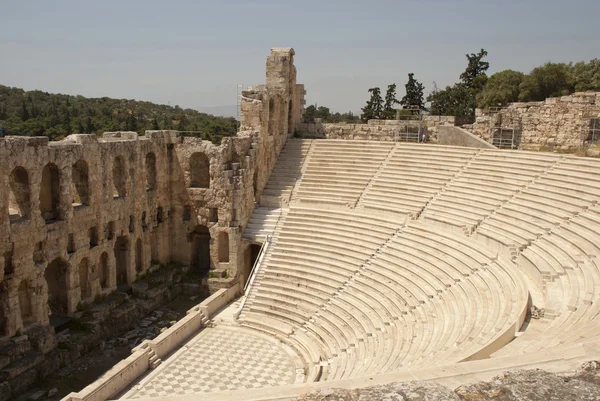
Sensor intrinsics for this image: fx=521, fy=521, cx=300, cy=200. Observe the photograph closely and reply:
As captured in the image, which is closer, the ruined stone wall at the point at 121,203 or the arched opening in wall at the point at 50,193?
the ruined stone wall at the point at 121,203

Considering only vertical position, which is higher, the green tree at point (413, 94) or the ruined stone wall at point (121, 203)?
the green tree at point (413, 94)

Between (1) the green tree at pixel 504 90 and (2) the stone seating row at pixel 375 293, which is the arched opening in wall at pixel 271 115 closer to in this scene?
(2) the stone seating row at pixel 375 293

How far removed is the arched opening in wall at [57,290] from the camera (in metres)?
17.5

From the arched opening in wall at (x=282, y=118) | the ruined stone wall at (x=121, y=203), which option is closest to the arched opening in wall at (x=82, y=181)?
the ruined stone wall at (x=121, y=203)

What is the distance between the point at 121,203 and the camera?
1994 centimetres

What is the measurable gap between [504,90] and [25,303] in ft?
95.1

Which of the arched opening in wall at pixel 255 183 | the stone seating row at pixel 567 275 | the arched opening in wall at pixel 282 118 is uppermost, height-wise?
the arched opening in wall at pixel 282 118

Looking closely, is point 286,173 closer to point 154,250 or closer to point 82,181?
point 154,250

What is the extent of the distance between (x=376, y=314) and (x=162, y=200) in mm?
11025

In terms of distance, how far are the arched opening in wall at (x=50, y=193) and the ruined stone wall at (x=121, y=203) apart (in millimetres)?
37

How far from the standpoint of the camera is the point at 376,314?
639 inches

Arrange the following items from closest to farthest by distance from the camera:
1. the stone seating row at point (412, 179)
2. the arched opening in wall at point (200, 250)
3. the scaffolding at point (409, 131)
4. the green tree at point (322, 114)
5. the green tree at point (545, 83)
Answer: the stone seating row at point (412, 179) < the arched opening in wall at point (200, 250) < the scaffolding at point (409, 131) < the green tree at point (545, 83) < the green tree at point (322, 114)

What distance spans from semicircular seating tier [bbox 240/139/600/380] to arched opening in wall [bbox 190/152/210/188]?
285 cm

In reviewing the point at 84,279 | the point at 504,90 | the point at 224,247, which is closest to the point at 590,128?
the point at 504,90
